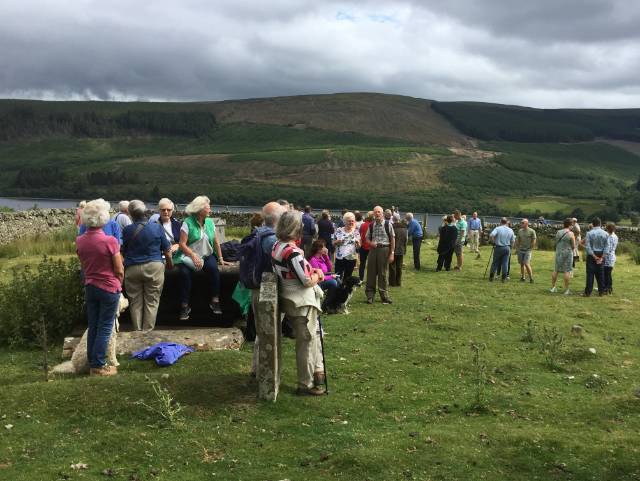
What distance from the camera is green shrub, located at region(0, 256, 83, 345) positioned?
10.9 metres

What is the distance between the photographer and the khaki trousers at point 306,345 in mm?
7543

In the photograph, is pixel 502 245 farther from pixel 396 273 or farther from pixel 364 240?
pixel 364 240

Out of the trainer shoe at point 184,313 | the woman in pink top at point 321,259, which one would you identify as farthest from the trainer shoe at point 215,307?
the woman in pink top at point 321,259

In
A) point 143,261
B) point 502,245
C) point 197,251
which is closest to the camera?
point 143,261

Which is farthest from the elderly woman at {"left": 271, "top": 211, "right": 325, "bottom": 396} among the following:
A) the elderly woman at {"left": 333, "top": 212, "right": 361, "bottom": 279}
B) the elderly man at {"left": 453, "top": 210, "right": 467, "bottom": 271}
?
the elderly man at {"left": 453, "top": 210, "right": 467, "bottom": 271}

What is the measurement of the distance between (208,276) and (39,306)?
2877mm

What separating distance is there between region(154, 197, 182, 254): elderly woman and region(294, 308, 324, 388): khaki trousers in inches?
143

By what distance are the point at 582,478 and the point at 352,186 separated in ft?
416

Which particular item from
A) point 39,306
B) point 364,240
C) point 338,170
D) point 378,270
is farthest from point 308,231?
point 338,170

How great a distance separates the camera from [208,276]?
36.1ft

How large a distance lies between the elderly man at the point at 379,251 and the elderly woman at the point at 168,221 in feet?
17.6

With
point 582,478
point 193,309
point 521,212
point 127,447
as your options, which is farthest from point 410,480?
point 521,212

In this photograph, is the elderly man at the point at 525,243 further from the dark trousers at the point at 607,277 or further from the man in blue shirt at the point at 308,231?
the man in blue shirt at the point at 308,231

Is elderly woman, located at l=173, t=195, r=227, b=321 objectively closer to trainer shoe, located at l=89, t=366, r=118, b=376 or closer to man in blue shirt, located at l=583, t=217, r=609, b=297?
trainer shoe, located at l=89, t=366, r=118, b=376
